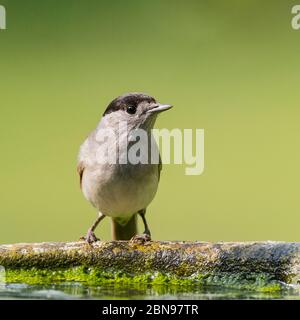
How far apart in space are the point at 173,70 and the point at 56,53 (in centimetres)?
165

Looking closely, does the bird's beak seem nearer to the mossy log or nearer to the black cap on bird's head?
the black cap on bird's head

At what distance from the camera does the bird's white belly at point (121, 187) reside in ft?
21.1

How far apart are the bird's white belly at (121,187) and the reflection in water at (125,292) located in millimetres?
988

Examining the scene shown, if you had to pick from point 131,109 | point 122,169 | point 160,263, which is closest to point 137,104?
point 131,109

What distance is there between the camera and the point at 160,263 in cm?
561

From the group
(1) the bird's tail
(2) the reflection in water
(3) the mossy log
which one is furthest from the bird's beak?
(2) the reflection in water

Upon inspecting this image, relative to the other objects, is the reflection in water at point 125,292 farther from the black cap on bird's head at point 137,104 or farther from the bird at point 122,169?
the black cap on bird's head at point 137,104

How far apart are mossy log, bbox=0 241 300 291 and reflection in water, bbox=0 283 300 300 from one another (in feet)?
0.26

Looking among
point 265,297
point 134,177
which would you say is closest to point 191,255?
point 265,297

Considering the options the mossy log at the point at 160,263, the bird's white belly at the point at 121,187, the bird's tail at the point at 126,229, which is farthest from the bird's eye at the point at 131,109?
the mossy log at the point at 160,263

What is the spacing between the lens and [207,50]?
13.1m

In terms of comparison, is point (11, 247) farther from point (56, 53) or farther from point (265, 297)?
point (56, 53)
